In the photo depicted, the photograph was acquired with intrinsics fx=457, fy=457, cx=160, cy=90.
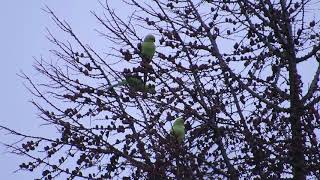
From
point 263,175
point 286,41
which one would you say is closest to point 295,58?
point 286,41

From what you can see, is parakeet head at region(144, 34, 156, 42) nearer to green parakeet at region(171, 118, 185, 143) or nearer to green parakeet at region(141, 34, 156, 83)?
green parakeet at region(141, 34, 156, 83)

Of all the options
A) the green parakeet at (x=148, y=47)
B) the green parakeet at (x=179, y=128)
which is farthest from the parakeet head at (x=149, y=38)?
the green parakeet at (x=179, y=128)

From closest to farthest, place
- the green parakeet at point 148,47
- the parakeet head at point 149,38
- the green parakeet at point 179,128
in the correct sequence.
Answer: the green parakeet at point 179,128
the green parakeet at point 148,47
the parakeet head at point 149,38

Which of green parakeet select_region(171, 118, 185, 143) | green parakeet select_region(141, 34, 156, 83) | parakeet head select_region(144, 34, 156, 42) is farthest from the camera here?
parakeet head select_region(144, 34, 156, 42)

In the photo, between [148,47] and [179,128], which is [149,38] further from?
[179,128]

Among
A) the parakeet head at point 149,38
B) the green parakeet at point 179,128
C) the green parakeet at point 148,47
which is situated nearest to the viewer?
the green parakeet at point 179,128

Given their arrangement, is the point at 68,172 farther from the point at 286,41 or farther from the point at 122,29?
the point at 286,41

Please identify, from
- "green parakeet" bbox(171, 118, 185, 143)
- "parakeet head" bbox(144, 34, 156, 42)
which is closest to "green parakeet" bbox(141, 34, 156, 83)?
"parakeet head" bbox(144, 34, 156, 42)

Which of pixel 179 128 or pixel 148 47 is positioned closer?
pixel 179 128

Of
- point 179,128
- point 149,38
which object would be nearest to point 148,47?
point 149,38

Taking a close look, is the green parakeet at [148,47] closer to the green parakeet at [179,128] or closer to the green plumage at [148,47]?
the green plumage at [148,47]

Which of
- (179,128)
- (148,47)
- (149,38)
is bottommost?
(179,128)

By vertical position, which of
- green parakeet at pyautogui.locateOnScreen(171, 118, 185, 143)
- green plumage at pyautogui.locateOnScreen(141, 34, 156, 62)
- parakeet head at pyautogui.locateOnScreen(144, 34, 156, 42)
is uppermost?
parakeet head at pyautogui.locateOnScreen(144, 34, 156, 42)

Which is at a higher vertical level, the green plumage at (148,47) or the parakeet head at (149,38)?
the parakeet head at (149,38)
